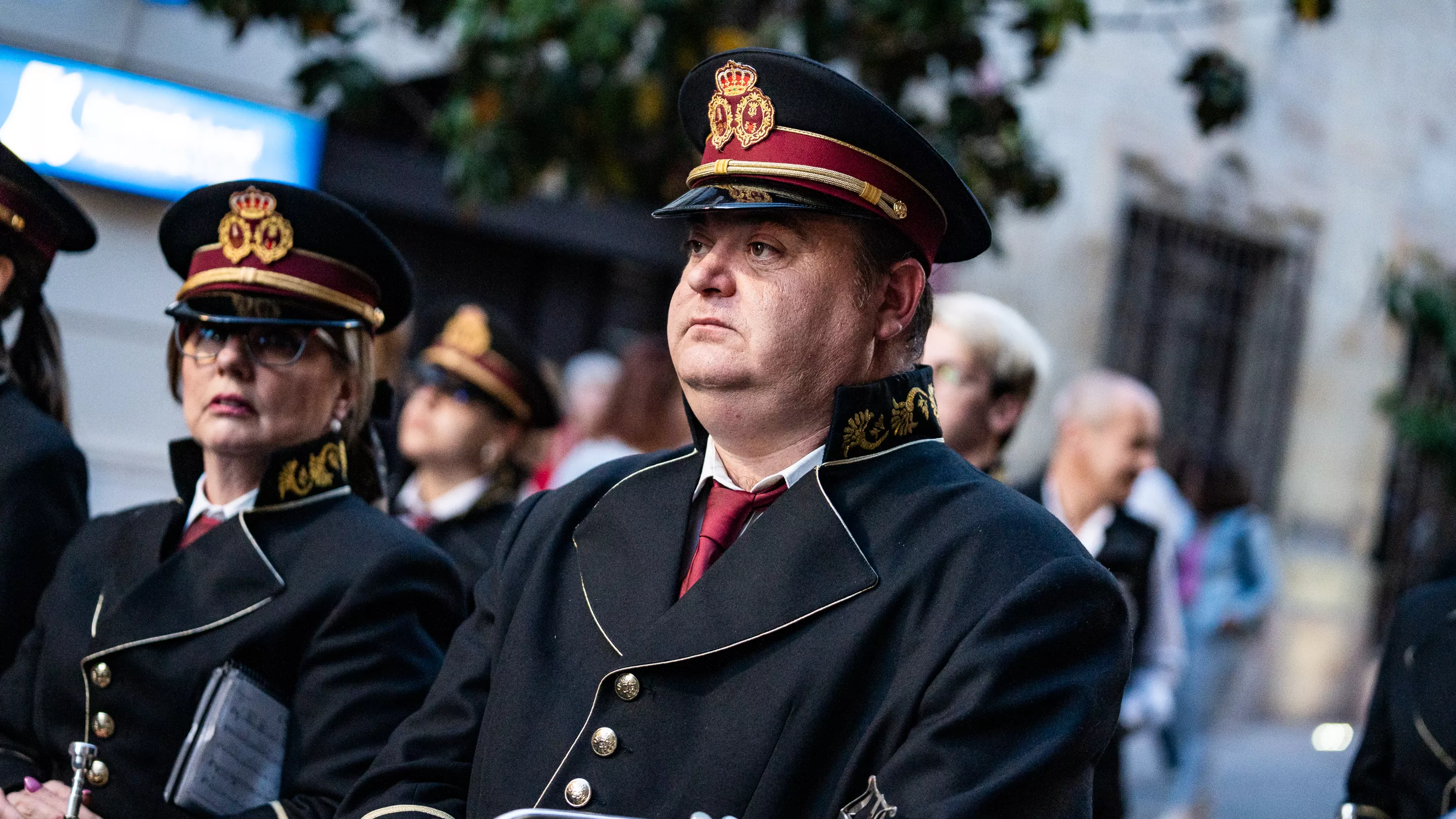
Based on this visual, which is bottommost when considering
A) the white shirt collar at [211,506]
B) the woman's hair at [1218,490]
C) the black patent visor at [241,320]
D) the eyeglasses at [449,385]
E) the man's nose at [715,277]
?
the woman's hair at [1218,490]

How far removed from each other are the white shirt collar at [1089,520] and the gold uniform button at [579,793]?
8.89 feet

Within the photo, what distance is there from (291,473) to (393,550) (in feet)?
0.96

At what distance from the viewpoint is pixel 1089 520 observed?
15.7 ft

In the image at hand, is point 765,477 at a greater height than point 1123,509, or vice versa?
point 765,477

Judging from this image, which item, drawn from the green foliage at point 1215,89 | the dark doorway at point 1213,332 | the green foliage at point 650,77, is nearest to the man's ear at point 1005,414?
the green foliage at point 650,77

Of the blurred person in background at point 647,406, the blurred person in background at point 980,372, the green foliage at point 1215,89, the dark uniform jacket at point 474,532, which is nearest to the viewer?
the blurred person in background at point 980,372

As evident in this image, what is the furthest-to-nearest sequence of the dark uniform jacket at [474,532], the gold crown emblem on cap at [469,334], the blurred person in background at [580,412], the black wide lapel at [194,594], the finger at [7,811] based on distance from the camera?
1. the blurred person in background at [580,412]
2. the gold crown emblem on cap at [469,334]
3. the dark uniform jacket at [474,532]
4. the black wide lapel at [194,594]
5. the finger at [7,811]

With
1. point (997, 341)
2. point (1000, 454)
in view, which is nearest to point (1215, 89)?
point (1000, 454)

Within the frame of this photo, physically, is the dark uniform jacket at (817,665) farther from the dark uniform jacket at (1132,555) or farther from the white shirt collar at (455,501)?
the white shirt collar at (455,501)

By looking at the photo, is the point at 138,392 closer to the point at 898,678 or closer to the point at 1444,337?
the point at 898,678

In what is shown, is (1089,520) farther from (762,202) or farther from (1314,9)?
(762,202)

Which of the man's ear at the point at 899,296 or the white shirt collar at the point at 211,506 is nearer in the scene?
the man's ear at the point at 899,296

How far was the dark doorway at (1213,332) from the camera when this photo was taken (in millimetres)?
11477

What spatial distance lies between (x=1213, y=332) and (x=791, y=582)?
10.5 meters
